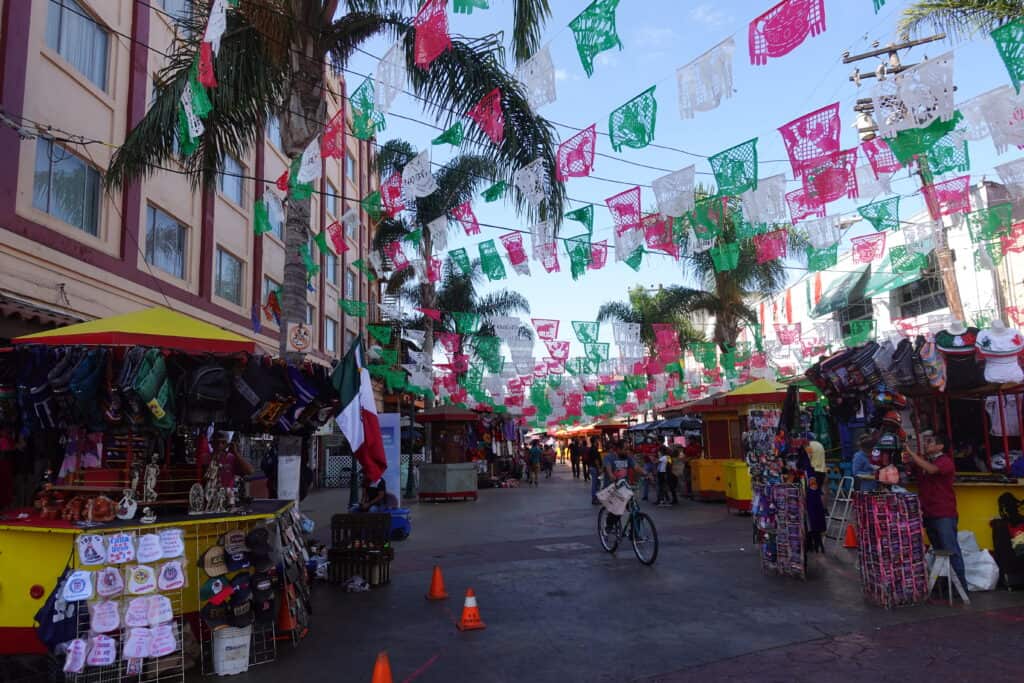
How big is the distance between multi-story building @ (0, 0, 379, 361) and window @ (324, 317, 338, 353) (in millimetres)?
10044

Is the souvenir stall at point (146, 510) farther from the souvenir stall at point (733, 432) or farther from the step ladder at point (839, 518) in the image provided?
the souvenir stall at point (733, 432)

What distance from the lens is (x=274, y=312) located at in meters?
20.4

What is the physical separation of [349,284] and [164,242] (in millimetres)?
18180

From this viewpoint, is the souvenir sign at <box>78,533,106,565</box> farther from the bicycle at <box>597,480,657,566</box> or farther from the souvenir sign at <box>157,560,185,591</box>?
the bicycle at <box>597,480,657,566</box>

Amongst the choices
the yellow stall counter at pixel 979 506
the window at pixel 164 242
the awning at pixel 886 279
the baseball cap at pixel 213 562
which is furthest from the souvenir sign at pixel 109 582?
the awning at pixel 886 279

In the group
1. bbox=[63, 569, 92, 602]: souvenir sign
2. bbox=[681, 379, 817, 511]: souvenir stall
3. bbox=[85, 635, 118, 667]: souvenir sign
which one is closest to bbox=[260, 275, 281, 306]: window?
bbox=[681, 379, 817, 511]: souvenir stall

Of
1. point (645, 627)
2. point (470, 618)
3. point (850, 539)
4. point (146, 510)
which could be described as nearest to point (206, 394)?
point (146, 510)

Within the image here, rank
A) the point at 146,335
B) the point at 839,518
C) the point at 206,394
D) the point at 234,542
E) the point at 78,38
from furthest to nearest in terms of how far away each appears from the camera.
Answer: the point at 78,38
the point at 839,518
the point at 146,335
the point at 206,394
the point at 234,542

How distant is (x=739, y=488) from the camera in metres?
17.0

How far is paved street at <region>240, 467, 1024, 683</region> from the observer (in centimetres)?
564

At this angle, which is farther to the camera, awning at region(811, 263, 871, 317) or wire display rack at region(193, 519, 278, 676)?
awning at region(811, 263, 871, 317)

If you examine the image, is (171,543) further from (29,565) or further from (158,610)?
(29,565)

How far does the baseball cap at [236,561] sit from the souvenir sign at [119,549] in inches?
29.7

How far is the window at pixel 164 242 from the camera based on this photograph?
1597 centimetres
